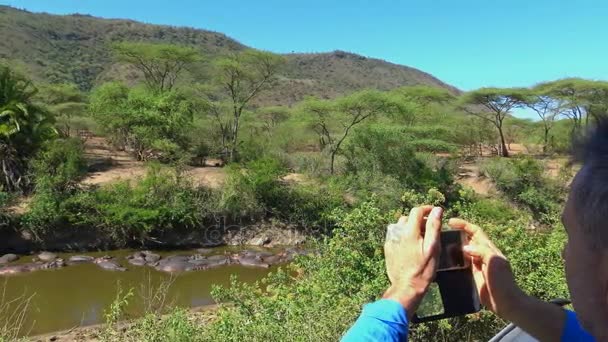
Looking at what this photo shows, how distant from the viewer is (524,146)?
1403 inches

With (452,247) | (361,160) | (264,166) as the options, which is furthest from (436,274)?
(361,160)

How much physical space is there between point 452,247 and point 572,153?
386 millimetres

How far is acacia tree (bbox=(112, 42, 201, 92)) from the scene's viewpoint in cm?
2666

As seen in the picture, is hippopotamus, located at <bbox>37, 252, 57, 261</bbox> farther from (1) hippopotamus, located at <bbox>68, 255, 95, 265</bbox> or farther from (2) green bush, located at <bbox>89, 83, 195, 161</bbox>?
(2) green bush, located at <bbox>89, 83, 195, 161</bbox>

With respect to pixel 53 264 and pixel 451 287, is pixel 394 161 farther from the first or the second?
pixel 451 287

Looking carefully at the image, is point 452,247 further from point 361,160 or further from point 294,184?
point 361,160

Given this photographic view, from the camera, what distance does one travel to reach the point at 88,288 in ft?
40.7

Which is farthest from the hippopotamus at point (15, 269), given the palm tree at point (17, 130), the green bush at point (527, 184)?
the green bush at point (527, 184)

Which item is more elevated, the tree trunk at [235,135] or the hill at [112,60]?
the hill at [112,60]

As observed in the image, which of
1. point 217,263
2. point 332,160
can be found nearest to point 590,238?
point 217,263

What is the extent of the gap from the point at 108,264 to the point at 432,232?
14088mm

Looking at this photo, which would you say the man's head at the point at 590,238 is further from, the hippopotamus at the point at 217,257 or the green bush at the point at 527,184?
the green bush at the point at 527,184

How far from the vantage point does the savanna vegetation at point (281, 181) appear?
4.38m

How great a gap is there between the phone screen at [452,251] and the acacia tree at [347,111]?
2033cm
